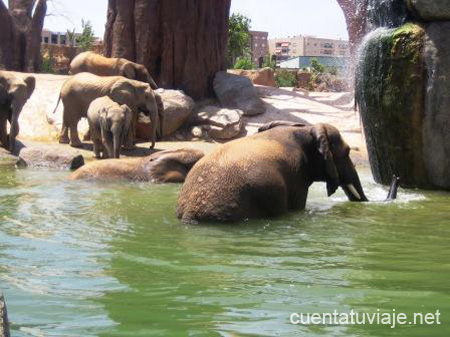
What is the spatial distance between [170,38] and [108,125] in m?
6.73

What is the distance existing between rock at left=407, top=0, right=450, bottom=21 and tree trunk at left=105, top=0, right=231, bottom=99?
10.8 m

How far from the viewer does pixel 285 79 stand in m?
35.9

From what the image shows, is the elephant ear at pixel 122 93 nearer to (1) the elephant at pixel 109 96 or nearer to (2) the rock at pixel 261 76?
(1) the elephant at pixel 109 96

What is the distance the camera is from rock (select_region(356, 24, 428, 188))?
10242 millimetres

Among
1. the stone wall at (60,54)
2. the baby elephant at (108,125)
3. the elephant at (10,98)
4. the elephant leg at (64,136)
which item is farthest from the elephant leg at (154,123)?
the stone wall at (60,54)

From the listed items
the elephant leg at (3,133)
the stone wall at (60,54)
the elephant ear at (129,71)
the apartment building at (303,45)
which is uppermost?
the apartment building at (303,45)

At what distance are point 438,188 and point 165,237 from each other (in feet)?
16.2

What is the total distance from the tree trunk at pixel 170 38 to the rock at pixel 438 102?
11.0 m

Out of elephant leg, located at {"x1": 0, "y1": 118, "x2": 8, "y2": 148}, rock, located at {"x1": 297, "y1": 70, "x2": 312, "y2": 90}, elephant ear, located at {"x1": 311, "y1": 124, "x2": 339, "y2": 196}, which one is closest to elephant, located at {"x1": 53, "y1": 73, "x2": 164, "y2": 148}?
elephant leg, located at {"x1": 0, "y1": 118, "x2": 8, "y2": 148}

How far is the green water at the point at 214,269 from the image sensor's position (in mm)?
3873

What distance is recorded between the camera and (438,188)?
405 inches

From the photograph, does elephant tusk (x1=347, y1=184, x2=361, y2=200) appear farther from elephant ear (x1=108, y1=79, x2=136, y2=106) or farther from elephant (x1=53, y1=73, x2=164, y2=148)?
elephant ear (x1=108, y1=79, x2=136, y2=106)

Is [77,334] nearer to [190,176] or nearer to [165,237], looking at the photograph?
[165,237]

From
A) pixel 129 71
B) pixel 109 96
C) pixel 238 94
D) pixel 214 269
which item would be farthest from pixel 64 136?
pixel 214 269
